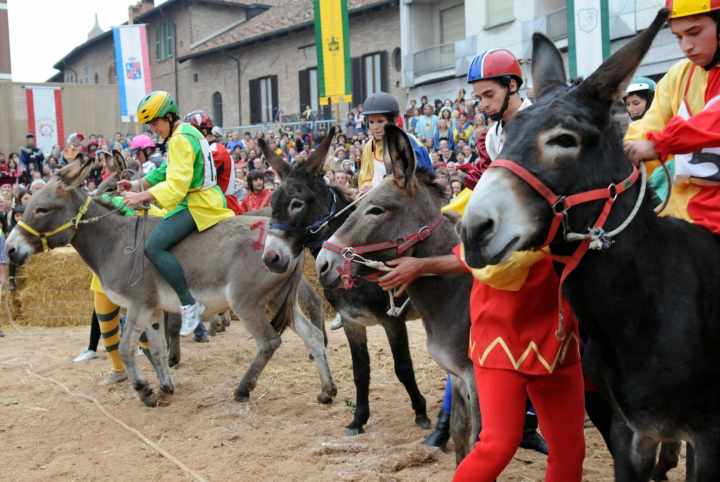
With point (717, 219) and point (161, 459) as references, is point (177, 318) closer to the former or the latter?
point (161, 459)

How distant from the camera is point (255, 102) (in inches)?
1764

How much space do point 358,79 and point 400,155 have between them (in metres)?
33.2

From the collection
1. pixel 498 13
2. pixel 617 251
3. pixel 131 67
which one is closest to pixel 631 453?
pixel 617 251

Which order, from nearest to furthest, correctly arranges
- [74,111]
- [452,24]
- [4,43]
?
[452,24] → [74,111] → [4,43]

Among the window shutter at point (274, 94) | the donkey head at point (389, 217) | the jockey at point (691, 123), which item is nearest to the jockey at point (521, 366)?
the jockey at point (691, 123)

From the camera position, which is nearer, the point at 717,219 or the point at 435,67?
the point at 717,219

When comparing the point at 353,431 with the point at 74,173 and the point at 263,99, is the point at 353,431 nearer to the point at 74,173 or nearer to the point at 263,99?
the point at 74,173

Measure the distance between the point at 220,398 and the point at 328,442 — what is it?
203cm

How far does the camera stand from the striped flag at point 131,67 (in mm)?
28625

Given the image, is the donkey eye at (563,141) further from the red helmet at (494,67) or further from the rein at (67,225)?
the rein at (67,225)

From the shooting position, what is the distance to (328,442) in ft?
20.7

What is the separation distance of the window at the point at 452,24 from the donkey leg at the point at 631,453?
29605 millimetres

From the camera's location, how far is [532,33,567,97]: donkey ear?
3.45 meters

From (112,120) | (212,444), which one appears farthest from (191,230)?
(112,120)
